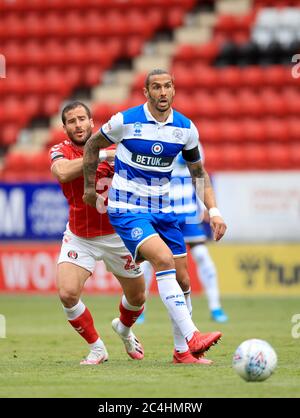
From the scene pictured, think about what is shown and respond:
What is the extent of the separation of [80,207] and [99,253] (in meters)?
0.43

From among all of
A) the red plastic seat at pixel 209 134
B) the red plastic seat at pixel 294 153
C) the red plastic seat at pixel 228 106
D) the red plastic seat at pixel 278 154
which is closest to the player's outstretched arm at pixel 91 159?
the red plastic seat at pixel 294 153

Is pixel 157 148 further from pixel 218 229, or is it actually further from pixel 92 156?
pixel 218 229

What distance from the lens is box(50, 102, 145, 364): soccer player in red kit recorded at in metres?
8.45

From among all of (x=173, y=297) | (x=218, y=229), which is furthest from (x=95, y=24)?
(x=173, y=297)

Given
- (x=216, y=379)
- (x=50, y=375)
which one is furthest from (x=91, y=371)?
(x=216, y=379)

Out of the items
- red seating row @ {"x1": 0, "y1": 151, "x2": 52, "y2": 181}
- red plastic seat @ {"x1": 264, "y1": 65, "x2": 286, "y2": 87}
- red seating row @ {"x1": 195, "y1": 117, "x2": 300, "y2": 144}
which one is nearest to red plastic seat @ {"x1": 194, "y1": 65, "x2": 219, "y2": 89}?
red plastic seat @ {"x1": 264, "y1": 65, "x2": 286, "y2": 87}

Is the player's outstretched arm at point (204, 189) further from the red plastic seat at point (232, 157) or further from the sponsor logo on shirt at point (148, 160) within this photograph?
the red plastic seat at point (232, 157)

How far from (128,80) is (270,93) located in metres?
3.20

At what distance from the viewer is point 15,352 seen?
9461 millimetres

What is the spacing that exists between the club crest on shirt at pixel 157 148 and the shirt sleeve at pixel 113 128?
0.94 feet

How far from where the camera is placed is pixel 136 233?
7.93m

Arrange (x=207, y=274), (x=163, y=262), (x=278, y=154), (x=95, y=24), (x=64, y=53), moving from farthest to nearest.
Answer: (x=95, y=24) → (x=64, y=53) → (x=278, y=154) → (x=207, y=274) → (x=163, y=262)

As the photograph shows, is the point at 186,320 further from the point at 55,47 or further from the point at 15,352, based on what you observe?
the point at 55,47

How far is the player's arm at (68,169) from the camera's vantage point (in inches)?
328
